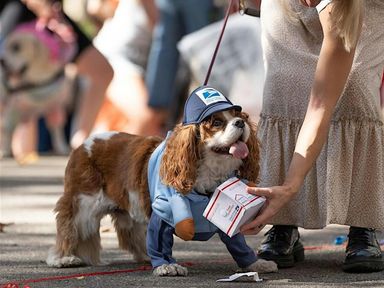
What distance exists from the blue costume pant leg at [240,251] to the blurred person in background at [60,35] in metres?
8.14

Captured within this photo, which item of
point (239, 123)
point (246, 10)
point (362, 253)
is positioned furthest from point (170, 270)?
point (246, 10)

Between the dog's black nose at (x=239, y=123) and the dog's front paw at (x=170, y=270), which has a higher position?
the dog's black nose at (x=239, y=123)

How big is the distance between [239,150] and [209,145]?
0.47ft

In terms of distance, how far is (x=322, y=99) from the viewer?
6.10 m

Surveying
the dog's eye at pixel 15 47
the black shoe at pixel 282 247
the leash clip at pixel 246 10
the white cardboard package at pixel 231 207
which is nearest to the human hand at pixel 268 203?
the white cardboard package at pixel 231 207

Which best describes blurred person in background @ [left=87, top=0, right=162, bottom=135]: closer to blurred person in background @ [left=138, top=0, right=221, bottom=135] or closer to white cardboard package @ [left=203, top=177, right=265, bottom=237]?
blurred person in background @ [left=138, top=0, right=221, bottom=135]

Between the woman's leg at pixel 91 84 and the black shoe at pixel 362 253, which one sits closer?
the black shoe at pixel 362 253

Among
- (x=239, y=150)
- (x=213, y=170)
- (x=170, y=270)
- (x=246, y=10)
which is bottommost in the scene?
(x=170, y=270)

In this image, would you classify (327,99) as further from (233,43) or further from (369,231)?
(233,43)

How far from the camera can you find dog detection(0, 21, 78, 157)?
1474cm

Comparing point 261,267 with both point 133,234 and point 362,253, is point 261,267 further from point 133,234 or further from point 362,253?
point 133,234

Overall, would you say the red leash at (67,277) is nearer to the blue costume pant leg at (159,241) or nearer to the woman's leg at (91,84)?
the blue costume pant leg at (159,241)

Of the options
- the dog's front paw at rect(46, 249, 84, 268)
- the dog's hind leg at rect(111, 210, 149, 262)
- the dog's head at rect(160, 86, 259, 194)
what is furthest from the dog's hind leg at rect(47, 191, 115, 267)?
the dog's head at rect(160, 86, 259, 194)

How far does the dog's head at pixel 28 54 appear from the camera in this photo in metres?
14.8
